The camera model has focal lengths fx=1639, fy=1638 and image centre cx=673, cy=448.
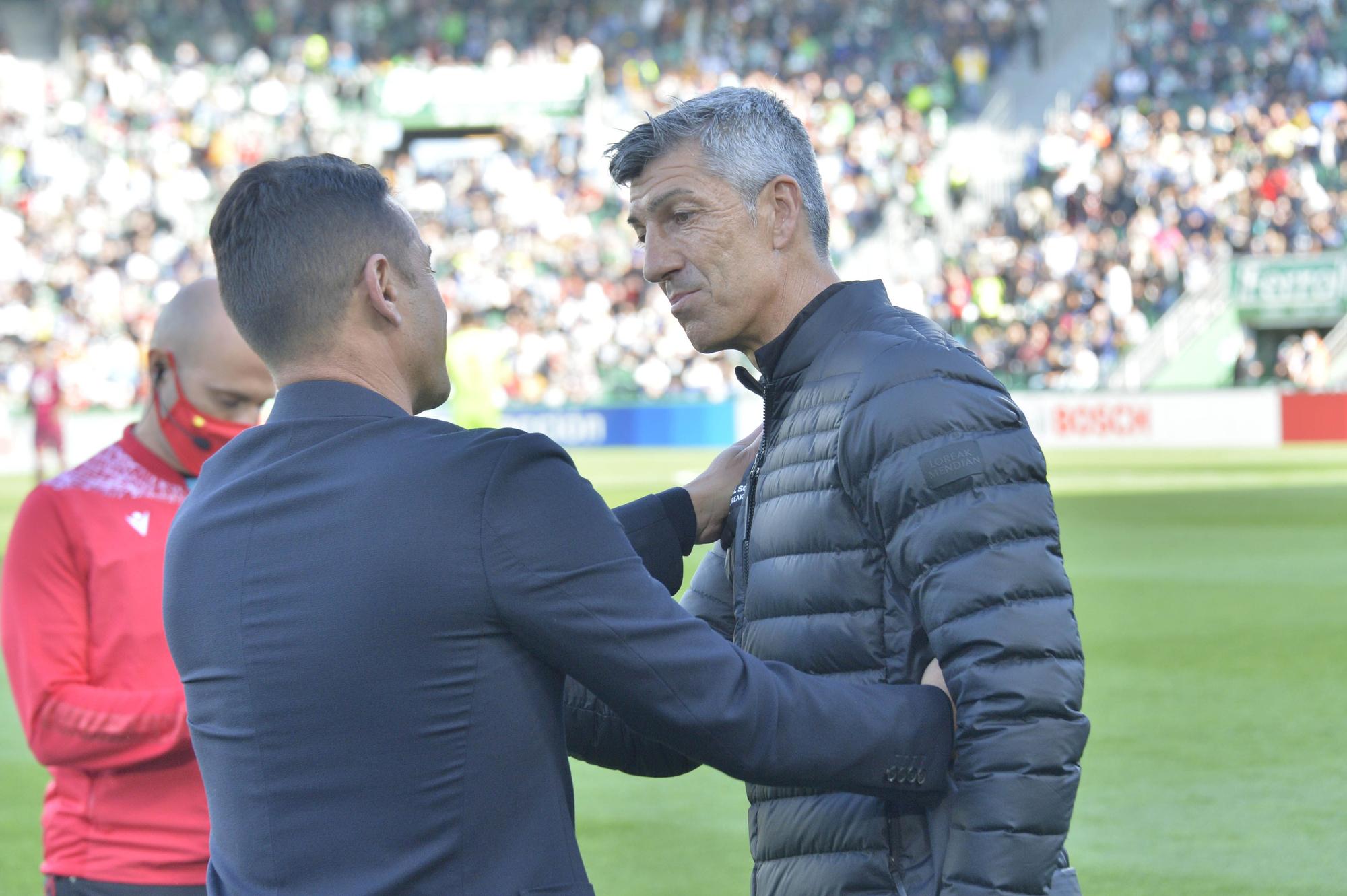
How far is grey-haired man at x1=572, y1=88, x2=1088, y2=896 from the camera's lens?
2.15 meters

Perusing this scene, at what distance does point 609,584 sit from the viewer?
1955 mm

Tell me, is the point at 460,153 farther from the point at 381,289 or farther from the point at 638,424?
the point at 381,289

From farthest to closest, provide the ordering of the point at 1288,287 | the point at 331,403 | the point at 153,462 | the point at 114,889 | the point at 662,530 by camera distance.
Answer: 1. the point at 1288,287
2. the point at 153,462
3. the point at 114,889
4. the point at 662,530
5. the point at 331,403

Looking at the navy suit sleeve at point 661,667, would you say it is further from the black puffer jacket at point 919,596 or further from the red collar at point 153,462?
the red collar at point 153,462

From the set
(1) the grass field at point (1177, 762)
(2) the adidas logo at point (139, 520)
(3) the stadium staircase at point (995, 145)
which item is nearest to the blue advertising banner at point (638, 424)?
(3) the stadium staircase at point (995, 145)

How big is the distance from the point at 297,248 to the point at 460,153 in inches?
1543

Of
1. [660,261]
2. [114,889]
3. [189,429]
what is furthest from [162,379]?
[660,261]

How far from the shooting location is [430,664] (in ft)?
6.34

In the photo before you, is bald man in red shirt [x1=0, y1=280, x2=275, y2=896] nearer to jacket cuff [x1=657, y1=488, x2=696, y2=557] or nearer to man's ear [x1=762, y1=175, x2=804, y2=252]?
jacket cuff [x1=657, y1=488, x2=696, y2=557]

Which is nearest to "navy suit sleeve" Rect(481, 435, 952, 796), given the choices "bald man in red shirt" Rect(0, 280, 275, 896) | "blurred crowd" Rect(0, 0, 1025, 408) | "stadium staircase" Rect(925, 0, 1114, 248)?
"bald man in red shirt" Rect(0, 280, 275, 896)

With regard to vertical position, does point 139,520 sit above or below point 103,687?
above

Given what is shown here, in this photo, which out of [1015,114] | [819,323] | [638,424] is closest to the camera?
[819,323]

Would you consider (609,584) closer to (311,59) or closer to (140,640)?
(140,640)

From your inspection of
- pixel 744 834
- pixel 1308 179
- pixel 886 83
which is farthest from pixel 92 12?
pixel 744 834
